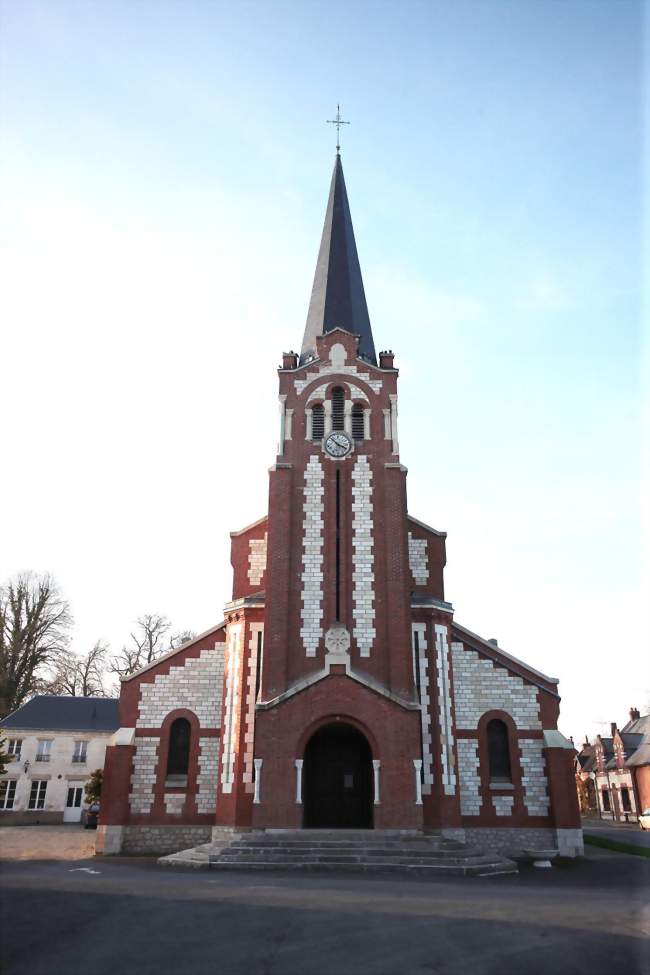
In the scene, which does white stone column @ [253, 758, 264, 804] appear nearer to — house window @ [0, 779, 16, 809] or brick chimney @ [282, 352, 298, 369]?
brick chimney @ [282, 352, 298, 369]

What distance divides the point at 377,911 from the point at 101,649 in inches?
2127

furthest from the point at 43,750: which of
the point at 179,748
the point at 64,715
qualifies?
the point at 179,748

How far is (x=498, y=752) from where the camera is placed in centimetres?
2741

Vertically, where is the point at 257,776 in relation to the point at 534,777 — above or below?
below

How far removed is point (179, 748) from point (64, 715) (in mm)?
27397

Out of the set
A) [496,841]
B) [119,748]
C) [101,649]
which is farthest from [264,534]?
[101,649]

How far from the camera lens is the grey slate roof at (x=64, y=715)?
160ft

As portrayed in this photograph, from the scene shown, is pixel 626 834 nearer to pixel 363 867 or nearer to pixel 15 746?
pixel 363 867

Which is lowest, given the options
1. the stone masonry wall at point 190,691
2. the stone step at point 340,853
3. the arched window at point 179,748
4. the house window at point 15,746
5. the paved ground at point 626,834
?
the paved ground at point 626,834

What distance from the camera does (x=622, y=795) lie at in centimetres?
6203

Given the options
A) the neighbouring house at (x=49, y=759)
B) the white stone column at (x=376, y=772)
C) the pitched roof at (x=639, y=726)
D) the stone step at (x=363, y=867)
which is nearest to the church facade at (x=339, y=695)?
the white stone column at (x=376, y=772)

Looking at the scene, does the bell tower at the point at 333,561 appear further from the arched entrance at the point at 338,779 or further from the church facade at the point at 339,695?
the arched entrance at the point at 338,779

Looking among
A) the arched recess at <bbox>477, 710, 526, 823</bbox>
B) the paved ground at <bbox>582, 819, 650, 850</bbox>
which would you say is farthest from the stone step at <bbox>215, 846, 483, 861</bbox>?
the paved ground at <bbox>582, 819, 650, 850</bbox>

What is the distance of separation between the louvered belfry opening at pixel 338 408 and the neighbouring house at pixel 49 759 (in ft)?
108
